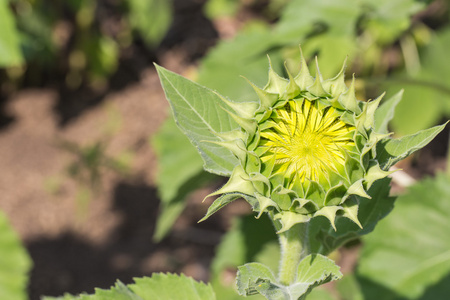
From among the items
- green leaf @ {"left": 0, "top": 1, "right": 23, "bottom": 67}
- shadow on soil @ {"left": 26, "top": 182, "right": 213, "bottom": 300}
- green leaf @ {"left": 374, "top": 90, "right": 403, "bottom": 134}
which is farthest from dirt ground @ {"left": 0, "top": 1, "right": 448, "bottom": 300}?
green leaf @ {"left": 374, "top": 90, "right": 403, "bottom": 134}

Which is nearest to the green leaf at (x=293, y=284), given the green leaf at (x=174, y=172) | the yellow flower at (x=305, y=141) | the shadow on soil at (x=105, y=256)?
the yellow flower at (x=305, y=141)

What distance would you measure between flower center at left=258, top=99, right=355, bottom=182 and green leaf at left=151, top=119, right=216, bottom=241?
0.54 meters

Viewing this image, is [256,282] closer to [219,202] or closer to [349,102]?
[219,202]

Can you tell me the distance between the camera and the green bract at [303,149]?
31.4 inches

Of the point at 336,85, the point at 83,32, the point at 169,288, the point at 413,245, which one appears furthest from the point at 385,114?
the point at 83,32

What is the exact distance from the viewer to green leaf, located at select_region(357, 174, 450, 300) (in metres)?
1.37

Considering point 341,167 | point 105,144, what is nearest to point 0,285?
point 341,167

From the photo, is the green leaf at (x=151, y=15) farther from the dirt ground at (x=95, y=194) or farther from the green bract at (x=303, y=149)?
the green bract at (x=303, y=149)

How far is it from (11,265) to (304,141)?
1236 mm

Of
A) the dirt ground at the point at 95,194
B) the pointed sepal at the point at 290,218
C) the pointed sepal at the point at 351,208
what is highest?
the dirt ground at the point at 95,194

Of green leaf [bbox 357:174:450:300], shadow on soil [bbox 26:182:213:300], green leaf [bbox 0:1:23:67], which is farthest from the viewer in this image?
shadow on soil [bbox 26:182:213:300]

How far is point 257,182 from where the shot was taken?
81 centimetres

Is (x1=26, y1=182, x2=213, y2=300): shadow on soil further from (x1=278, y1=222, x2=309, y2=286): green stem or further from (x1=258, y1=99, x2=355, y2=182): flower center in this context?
(x1=258, y1=99, x2=355, y2=182): flower center

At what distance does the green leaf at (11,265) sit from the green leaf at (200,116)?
1.04 m
